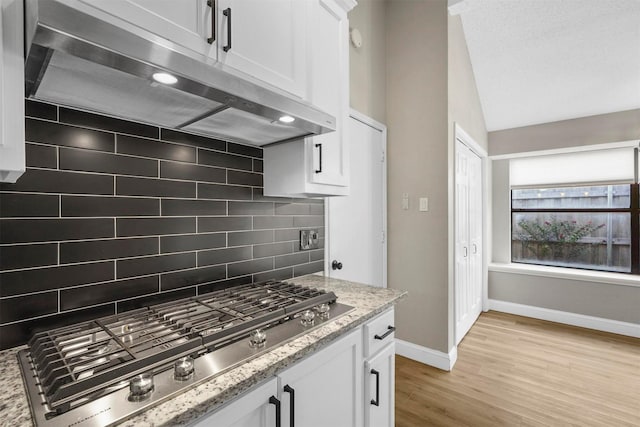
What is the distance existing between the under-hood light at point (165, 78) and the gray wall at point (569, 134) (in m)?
4.04

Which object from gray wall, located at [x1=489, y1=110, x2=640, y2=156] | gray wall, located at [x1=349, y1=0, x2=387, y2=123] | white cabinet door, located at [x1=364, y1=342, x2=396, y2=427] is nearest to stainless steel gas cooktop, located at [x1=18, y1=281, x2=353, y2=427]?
white cabinet door, located at [x1=364, y1=342, x2=396, y2=427]

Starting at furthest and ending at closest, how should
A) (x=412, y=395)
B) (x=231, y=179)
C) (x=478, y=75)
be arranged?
(x=478, y=75)
(x=412, y=395)
(x=231, y=179)

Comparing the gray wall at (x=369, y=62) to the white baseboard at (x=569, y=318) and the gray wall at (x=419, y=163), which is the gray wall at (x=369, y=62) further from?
the white baseboard at (x=569, y=318)

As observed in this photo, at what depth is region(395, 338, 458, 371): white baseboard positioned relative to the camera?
8.28 feet

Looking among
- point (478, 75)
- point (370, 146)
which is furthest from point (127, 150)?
point (478, 75)

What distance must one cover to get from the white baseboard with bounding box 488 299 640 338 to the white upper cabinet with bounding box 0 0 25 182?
4578mm

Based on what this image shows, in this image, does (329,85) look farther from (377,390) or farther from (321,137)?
(377,390)

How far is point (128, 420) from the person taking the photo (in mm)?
626

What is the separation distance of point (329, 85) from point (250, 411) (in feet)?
4.46

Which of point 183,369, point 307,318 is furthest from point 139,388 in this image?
point 307,318

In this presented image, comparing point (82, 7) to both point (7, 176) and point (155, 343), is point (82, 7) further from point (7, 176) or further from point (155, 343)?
point (155, 343)

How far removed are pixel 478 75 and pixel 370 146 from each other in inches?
62.8

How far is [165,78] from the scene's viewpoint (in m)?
0.88

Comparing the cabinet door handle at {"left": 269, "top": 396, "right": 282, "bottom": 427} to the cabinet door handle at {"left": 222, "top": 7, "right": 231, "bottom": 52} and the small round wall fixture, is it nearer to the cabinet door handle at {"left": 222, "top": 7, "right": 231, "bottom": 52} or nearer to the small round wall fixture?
the small round wall fixture
